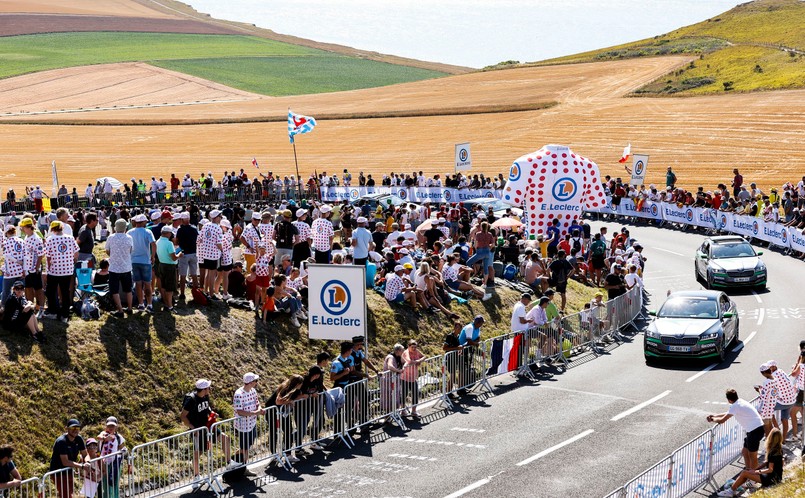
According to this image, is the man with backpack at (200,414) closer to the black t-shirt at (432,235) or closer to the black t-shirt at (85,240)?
the black t-shirt at (85,240)

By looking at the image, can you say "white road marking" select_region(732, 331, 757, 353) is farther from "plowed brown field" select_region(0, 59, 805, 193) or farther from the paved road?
"plowed brown field" select_region(0, 59, 805, 193)

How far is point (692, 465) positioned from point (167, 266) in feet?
34.3

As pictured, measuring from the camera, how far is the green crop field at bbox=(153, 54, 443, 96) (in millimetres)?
129000

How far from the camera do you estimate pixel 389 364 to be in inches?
738

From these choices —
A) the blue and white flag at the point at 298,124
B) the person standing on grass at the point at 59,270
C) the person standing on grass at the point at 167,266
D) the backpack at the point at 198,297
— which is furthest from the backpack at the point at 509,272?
the blue and white flag at the point at 298,124

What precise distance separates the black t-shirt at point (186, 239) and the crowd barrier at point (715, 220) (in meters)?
23.3

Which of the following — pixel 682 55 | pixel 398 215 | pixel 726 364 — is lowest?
pixel 726 364

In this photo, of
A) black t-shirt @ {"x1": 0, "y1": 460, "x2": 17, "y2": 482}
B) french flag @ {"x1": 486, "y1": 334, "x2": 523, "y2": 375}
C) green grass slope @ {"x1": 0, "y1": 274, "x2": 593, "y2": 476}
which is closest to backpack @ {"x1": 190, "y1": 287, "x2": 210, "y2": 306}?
green grass slope @ {"x1": 0, "y1": 274, "x2": 593, "y2": 476}

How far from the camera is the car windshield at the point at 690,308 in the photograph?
75.9ft

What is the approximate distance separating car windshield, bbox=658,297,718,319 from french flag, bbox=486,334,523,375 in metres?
3.74

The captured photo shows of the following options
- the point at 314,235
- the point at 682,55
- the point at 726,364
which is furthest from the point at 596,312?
the point at 682,55

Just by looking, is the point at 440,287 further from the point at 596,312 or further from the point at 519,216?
the point at 519,216

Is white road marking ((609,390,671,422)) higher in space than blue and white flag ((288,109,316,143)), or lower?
lower

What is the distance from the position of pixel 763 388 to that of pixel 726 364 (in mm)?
6550
